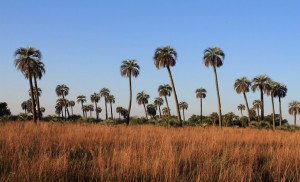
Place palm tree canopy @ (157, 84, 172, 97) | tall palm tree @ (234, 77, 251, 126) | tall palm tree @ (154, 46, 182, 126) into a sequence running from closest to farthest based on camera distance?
tall palm tree @ (154, 46, 182, 126) → tall palm tree @ (234, 77, 251, 126) → palm tree canopy @ (157, 84, 172, 97)

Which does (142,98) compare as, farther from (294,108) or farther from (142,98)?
(294,108)

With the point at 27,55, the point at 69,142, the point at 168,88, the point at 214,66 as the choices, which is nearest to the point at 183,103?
the point at 168,88

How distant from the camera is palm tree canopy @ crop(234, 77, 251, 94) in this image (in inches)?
3024

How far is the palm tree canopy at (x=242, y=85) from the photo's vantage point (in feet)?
252

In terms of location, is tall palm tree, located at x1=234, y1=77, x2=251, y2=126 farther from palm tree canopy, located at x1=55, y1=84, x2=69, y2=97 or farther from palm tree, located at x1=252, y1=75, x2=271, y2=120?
palm tree canopy, located at x1=55, y1=84, x2=69, y2=97

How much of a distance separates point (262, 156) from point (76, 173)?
4.33 meters

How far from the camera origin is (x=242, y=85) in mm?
77250

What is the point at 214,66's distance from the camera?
58000mm

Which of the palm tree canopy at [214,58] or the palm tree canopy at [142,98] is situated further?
the palm tree canopy at [142,98]

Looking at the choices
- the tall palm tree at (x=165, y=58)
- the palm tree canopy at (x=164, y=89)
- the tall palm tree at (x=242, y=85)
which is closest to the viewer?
the tall palm tree at (x=165, y=58)

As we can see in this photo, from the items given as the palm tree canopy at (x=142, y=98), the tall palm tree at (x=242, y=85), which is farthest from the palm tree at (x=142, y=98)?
the tall palm tree at (x=242, y=85)

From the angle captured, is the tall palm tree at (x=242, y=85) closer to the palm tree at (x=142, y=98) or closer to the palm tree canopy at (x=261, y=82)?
the palm tree canopy at (x=261, y=82)

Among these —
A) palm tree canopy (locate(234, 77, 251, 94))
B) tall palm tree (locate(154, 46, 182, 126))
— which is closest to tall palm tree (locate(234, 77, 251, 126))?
palm tree canopy (locate(234, 77, 251, 94))

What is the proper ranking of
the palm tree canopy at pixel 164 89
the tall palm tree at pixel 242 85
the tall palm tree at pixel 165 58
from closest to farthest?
the tall palm tree at pixel 165 58 → the tall palm tree at pixel 242 85 → the palm tree canopy at pixel 164 89
